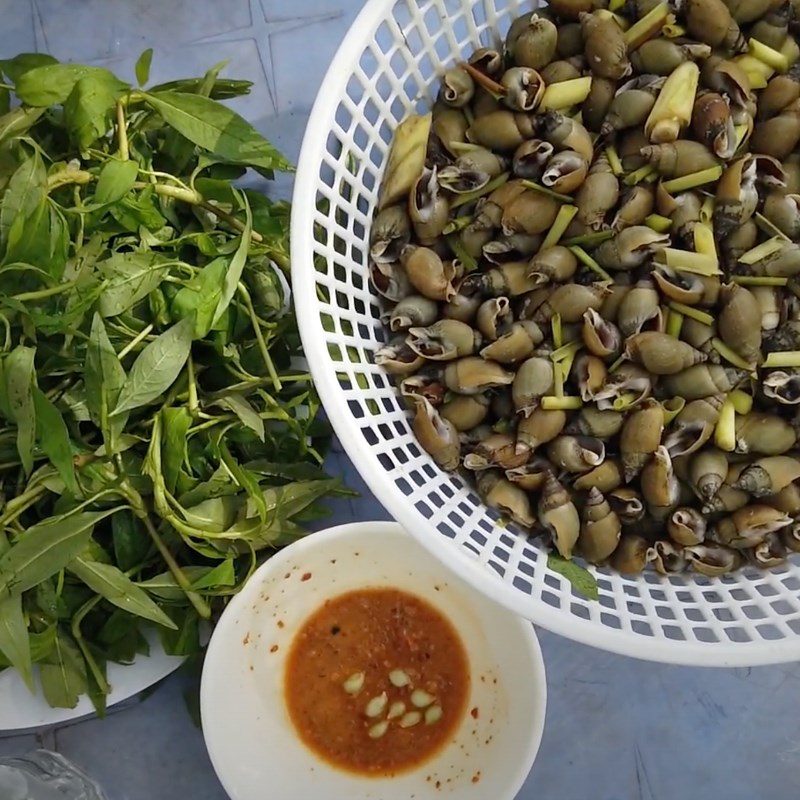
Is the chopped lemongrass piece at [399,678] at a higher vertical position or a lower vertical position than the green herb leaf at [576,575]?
lower

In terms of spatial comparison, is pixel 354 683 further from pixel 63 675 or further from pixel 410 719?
pixel 63 675

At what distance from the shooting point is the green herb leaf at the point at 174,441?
703 mm

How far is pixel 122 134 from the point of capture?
29.3 inches

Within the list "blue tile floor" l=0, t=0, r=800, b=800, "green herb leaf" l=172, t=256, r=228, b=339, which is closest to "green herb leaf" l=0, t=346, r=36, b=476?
"green herb leaf" l=172, t=256, r=228, b=339

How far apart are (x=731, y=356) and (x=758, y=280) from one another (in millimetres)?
64

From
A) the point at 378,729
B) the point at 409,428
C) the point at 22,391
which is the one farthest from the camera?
the point at 378,729

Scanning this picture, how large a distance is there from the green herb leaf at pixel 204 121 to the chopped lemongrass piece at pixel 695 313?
39 centimetres

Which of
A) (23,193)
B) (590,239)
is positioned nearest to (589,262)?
(590,239)

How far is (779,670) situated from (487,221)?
54cm

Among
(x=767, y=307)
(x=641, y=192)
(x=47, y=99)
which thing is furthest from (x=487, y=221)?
(x=47, y=99)

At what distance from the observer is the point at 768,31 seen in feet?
2.38

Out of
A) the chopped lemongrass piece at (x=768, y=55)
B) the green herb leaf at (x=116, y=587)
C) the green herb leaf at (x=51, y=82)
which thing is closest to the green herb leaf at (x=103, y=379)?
the green herb leaf at (x=116, y=587)

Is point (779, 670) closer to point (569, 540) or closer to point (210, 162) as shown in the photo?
point (569, 540)

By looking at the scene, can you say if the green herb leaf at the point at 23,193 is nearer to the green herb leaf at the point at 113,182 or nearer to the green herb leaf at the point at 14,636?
the green herb leaf at the point at 113,182
